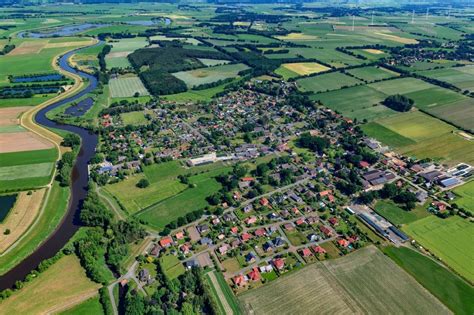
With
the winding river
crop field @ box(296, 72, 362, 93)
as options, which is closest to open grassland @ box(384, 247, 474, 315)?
the winding river

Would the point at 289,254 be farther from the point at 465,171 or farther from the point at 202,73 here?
the point at 202,73

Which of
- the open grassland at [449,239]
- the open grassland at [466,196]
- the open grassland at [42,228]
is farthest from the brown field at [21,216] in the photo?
the open grassland at [466,196]

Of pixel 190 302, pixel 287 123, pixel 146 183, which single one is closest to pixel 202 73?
pixel 287 123

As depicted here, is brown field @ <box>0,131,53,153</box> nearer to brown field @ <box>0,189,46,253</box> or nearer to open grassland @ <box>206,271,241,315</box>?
brown field @ <box>0,189,46,253</box>

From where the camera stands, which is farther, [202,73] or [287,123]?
[202,73]

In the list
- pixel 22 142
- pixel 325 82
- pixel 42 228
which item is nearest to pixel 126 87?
pixel 22 142

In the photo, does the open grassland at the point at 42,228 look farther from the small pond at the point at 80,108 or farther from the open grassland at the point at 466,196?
the open grassland at the point at 466,196

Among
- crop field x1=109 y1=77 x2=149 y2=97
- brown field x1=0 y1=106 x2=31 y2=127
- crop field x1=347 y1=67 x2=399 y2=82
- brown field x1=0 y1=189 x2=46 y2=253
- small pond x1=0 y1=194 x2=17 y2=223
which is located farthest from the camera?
crop field x1=347 y1=67 x2=399 y2=82
